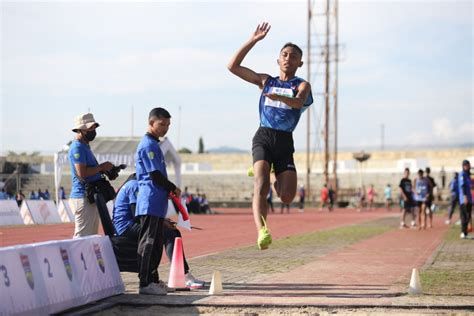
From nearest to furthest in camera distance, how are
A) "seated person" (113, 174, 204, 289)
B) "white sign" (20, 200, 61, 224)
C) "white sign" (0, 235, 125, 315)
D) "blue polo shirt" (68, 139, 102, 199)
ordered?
"white sign" (0, 235, 125, 315), "seated person" (113, 174, 204, 289), "blue polo shirt" (68, 139, 102, 199), "white sign" (20, 200, 61, 224)

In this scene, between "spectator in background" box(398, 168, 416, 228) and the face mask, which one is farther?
"spectator in background" box(398, 168, 416, 228)

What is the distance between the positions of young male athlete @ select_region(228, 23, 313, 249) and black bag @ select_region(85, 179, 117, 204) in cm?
187

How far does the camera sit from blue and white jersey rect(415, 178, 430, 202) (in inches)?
1059

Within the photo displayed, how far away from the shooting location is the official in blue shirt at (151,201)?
9.56 m

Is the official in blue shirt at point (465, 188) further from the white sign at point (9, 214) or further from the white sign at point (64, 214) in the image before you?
the white sign at point (64, 214)

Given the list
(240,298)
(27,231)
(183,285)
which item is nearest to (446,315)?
(240,298)

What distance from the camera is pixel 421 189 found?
2691 cm

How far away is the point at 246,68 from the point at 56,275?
11.2 ft

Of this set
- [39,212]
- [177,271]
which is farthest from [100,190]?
[39,212]

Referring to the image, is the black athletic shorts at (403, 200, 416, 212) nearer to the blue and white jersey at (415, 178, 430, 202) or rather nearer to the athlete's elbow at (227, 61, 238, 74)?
the blue and white jersey at (415, 178, 430, 202)

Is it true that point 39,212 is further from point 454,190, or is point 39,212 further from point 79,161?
point 79,161

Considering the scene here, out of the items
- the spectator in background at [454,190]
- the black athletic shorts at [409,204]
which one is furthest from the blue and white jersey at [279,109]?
the black athletic shorts at [409,204]

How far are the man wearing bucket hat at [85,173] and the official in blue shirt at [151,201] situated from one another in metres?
0.91

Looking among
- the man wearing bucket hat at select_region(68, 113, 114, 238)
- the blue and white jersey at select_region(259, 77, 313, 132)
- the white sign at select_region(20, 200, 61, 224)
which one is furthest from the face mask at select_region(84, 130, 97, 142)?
the white sign at select_region(20, 200, 61, 224)
